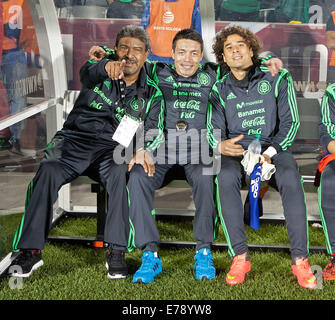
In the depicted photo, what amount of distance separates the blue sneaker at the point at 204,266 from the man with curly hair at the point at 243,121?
13 centimetres

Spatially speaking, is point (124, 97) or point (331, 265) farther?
point (124, 97)

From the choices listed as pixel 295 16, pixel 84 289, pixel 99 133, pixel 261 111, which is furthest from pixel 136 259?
pixel 295 16

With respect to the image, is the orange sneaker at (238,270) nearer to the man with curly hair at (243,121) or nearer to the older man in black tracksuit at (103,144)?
the man with curly hair at (243,121)

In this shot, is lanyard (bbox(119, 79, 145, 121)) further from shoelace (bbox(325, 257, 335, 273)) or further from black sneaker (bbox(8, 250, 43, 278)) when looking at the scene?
shoelace (bbox(325, 257, 335, 273))

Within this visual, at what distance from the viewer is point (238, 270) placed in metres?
3.56

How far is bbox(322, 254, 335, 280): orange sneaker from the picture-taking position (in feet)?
11.9

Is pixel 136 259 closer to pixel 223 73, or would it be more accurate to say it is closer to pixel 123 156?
pixel 123 156

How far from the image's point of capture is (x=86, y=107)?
4.07 metres

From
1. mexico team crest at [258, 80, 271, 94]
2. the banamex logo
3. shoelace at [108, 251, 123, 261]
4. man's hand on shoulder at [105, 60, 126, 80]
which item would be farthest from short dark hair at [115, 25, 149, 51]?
shoelace at [108, 251, 123, 261]

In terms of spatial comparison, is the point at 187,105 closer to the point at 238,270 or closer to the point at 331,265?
the point at 238,270

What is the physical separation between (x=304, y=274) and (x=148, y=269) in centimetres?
96

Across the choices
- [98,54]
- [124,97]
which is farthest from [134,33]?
Result: [124,97]

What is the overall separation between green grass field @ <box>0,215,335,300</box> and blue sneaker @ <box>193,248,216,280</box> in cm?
5

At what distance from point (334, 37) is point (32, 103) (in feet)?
7.92
